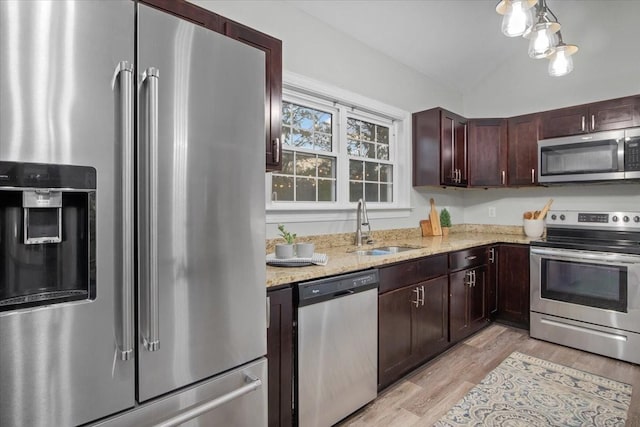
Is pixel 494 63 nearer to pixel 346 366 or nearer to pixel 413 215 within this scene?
pixel 413 215

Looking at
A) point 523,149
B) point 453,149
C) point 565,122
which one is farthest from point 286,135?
point 565,122

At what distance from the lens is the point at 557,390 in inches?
91.6

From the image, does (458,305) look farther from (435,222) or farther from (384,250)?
(435,222)

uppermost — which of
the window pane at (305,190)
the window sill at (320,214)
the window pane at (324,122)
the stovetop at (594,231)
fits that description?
the window pane at (324,122)

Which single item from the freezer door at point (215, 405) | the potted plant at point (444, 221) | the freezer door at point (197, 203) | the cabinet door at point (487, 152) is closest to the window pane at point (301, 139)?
the freezer door at point (197, 203)

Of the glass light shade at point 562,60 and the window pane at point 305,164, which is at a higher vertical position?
the glass light shade at point 562,60

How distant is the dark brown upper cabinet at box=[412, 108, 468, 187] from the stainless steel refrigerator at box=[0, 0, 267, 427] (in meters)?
2.64

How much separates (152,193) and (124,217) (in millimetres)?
103

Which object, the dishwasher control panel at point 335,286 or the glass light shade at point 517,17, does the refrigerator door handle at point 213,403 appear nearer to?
the dishwasher control panel at point 335,286

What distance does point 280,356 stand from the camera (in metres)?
1.61

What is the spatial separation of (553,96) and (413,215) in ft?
6.67

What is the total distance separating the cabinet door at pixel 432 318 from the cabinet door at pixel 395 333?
82mm

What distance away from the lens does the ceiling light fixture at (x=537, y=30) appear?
2.03 meters

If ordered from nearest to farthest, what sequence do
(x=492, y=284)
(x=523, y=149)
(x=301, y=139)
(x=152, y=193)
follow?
(x=152, y=193) < (x=301, y=139) < (x=492, y=284) < (x=523, y=149)
